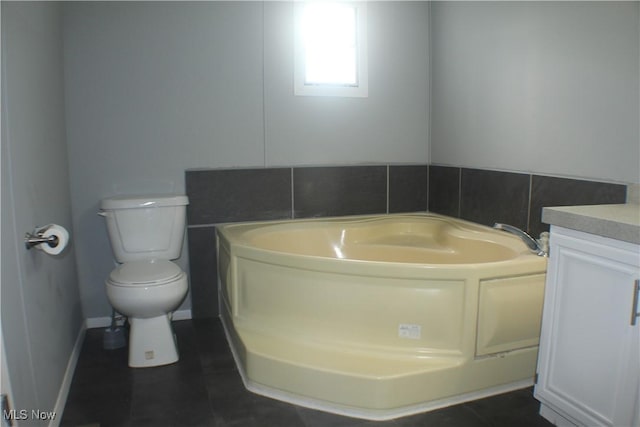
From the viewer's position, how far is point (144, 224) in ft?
9.02

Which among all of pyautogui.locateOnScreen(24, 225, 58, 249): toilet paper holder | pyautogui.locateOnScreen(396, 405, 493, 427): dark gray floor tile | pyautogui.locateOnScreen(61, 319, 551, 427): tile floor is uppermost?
pyautogui.locateOnScreen(24, 225, 58, 249): toilet paper holder

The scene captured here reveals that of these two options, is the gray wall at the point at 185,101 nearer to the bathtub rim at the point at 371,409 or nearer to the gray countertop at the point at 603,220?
the bathtub rim at the point at 371,409

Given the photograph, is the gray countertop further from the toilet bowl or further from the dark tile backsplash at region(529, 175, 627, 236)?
the toilet bowl

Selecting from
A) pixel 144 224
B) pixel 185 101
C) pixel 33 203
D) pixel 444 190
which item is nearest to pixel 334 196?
pixel 444 190

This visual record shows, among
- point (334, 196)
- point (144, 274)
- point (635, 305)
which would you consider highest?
point (334, 196)

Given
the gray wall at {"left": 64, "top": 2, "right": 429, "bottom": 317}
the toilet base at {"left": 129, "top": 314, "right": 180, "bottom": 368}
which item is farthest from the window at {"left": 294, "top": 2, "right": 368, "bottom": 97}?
the toilet base at {"left": 129, "top": 314, "right": 180, "bottom": 368}

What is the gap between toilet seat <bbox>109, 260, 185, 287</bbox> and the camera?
2.38 m

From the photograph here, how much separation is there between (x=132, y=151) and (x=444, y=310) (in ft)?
6.68

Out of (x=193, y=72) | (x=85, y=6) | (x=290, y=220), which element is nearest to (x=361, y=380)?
(x=290, y=220)

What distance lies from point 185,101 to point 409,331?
1920 mm

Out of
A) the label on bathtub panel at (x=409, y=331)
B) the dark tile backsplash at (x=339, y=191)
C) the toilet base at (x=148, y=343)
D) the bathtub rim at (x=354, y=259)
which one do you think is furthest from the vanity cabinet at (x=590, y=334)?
the toilet base at (x=148, y=343)

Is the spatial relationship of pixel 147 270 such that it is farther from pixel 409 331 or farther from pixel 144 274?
pixel 409 331

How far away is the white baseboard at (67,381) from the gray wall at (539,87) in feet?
8.14

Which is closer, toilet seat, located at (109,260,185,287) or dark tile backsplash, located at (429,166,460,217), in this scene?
toilet seat, located at (109,260,185,287)
